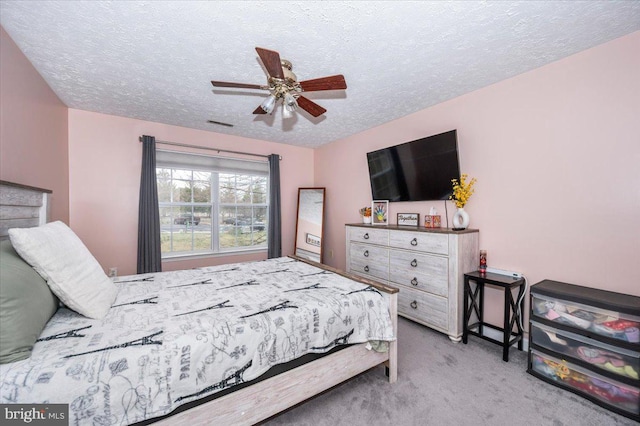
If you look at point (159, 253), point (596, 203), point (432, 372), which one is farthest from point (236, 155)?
point (596, 203)

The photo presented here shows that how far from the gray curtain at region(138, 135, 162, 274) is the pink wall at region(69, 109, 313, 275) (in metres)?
0.15

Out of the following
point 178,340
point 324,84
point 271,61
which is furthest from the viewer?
point 324,84

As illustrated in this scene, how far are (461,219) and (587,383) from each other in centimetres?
151

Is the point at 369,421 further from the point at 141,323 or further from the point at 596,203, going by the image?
the point at 596,203

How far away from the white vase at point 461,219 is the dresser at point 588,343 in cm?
82

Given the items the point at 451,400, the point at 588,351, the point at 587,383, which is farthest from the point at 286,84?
the point at 587,383

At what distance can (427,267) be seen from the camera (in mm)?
2613

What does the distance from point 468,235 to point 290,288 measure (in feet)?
6.06

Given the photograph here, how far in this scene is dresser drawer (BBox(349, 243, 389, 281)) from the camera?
10.1 feet

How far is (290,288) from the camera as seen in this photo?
187 cm

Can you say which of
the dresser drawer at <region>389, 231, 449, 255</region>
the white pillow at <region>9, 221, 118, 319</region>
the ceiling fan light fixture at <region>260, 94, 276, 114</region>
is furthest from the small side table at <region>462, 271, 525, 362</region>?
the white pillow at <region>9, 221, 118, 319</region>

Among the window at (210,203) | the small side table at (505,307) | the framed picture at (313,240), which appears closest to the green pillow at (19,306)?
the window at (210,203)

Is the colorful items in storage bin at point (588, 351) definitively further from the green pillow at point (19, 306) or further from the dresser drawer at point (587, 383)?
the green pillow at point (19, 306)

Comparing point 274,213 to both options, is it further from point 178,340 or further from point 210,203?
point 178,340
